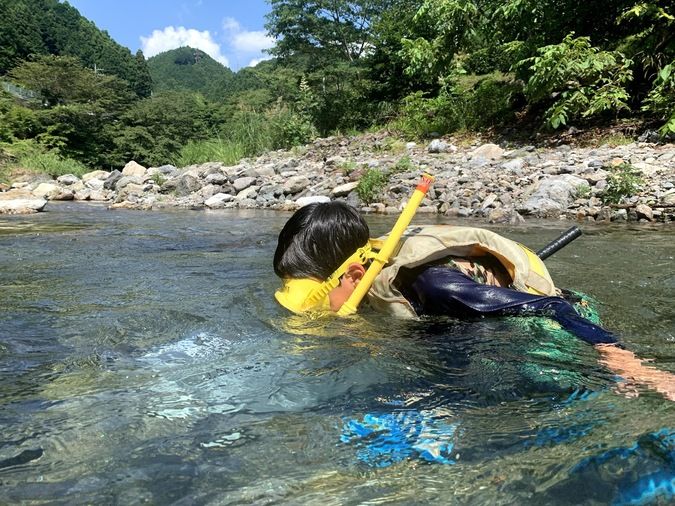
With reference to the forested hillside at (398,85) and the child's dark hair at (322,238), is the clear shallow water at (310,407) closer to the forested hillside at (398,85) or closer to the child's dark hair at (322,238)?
the child's dark hair at (322,238)

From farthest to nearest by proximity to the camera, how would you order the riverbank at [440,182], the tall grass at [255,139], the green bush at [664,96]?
1. the tall grass at [255,139]
2. the green bush at [664,96]
3. the riverbank at [440,182]

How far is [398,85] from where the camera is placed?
17469 mm

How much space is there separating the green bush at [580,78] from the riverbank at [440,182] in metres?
0.83

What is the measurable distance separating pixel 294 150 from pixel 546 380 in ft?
46.8

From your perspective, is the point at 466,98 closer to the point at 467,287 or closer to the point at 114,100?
the point at 467,287

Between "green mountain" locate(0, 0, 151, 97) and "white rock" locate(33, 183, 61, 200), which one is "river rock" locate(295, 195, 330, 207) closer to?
"white rock" locate(33, 183, 61, 200)

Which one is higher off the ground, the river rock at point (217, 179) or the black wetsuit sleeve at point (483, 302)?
the river rock at point (217, 179)

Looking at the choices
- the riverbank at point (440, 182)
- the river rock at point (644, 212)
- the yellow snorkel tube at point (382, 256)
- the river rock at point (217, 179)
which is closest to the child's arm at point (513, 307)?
the yellow snorkel tube at point (382, 256)

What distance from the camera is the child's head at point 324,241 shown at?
7.55ft

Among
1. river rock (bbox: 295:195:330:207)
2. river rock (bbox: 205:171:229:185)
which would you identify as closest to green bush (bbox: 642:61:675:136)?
river rock (bbox: 295:195:330:207)

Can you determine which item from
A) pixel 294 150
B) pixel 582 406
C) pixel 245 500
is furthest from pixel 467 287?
pixel 294 150

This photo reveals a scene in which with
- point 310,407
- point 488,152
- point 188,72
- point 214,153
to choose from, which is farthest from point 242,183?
point 188,72

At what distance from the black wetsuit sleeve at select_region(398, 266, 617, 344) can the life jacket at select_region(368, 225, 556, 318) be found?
0.08 m

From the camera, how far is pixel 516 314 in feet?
6.48
